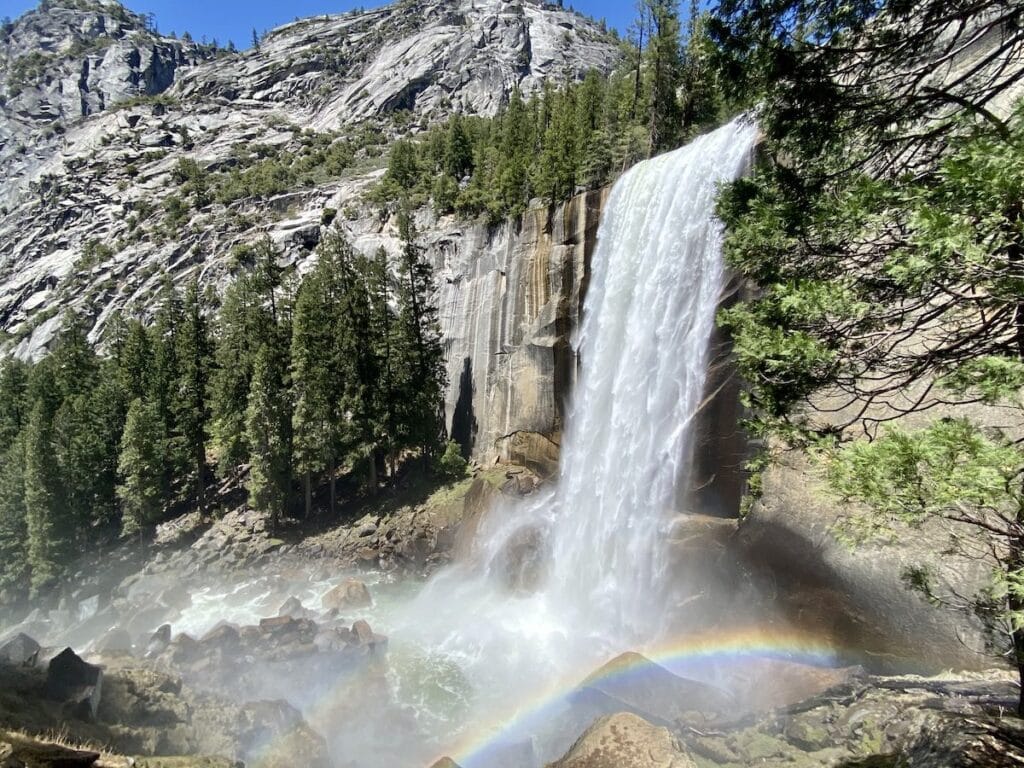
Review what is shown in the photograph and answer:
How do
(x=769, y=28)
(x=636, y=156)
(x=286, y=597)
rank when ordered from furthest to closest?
(x=636, y=156), (x=286, y=597), (x=769, y=28)

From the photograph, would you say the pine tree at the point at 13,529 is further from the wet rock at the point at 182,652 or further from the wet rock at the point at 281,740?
the wet rock at the point at 281,740

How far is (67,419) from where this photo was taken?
30.6m

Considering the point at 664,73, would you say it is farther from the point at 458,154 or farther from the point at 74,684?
the point at 74,684

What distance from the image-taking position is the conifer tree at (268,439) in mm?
27734

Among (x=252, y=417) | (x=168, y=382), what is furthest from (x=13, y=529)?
(x=252, y=417)

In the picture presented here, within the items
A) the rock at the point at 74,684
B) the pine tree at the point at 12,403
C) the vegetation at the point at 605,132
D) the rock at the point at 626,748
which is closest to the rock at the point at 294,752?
the rock at the point at 74,684

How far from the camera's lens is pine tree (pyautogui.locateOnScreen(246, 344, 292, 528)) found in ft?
91.0

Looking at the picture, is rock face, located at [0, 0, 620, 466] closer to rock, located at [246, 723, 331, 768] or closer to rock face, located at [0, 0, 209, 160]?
rock face, located at [0, 0, 209, 160]

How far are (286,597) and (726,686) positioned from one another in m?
18.7

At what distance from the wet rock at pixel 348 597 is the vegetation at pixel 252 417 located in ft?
25.4

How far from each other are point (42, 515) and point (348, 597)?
1926 cm

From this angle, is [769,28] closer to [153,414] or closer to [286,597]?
[286,597]

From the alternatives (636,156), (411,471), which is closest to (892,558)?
(636,156)

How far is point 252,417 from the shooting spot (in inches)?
1085
